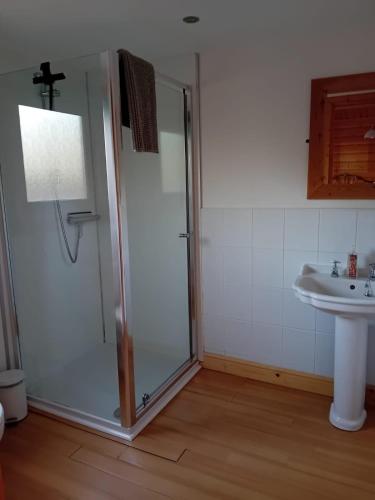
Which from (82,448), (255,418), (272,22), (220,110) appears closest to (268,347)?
(255,418)

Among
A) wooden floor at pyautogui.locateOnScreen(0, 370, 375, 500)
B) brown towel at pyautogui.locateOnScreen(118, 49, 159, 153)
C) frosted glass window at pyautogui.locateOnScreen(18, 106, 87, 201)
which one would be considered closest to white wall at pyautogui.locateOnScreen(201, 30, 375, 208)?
brown towel at pyautogui.locateOnScreen(118, 49, 159, 153)

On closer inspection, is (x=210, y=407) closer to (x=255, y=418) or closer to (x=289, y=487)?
(x=255, y=418)

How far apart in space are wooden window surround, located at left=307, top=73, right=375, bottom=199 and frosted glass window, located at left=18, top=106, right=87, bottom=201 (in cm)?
164

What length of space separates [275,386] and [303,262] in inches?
36.5

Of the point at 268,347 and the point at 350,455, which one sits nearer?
the point at 350,455

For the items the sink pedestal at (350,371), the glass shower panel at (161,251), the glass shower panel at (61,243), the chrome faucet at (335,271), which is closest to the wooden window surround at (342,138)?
the chrome faucet at (335,271)

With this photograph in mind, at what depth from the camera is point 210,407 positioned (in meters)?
2.44

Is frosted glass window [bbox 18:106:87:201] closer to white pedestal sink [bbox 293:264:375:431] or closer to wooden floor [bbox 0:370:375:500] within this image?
wooden floor [bbox 0:370:375:500]

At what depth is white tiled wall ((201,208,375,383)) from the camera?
2.35 m

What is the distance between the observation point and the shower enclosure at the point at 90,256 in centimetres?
229

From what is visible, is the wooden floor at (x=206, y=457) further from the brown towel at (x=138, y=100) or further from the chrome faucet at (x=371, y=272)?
the brown towel at (x=138, y=100)

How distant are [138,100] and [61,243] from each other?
1336 mm

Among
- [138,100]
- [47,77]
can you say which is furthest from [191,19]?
[47,77]

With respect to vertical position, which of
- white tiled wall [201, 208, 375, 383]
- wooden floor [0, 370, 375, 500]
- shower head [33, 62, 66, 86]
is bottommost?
wooden floor [0, 370, 375, 500]
